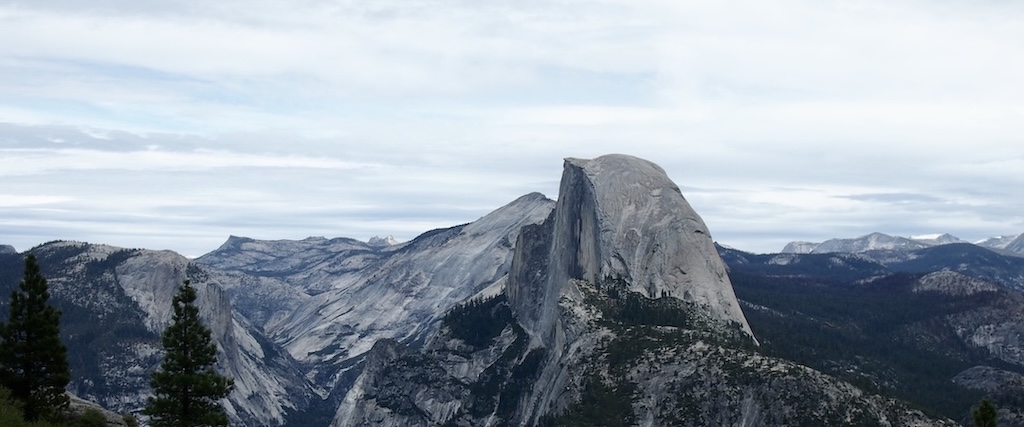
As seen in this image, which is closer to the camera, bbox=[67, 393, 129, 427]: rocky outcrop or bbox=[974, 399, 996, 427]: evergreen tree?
bbox=[67, 393, 129, 427]: rocky outcrop

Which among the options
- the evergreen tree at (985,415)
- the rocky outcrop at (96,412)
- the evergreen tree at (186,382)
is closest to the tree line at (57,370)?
the evergreen tree at (186,382)

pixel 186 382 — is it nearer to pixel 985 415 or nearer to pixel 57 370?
pixel 57 370

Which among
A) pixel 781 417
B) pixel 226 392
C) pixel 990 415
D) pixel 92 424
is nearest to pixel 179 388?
pixel 226 392

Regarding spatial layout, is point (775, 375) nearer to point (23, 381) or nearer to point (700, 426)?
point (700, 426)

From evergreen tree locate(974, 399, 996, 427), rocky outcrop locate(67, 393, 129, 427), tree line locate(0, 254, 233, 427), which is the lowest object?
evergreen tree locate(974, 399, 996, 427)

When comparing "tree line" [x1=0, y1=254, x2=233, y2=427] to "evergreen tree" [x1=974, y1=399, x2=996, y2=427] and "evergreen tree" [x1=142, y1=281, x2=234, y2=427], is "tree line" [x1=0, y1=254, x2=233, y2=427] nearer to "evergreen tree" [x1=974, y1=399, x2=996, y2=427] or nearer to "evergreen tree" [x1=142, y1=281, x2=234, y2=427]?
"evergreen tree" [x1=142, y1=281, x2=234, y2=427]

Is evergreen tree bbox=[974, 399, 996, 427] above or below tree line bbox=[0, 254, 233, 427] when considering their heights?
below

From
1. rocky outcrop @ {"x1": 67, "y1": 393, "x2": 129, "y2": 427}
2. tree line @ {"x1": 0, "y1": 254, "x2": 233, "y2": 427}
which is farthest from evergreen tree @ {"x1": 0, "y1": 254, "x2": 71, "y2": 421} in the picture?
rocky outcrop @ {"x1": 67, "y1": 393, "x2": 129, "y2": 427}

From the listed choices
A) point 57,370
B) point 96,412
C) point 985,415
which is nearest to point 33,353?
point 57,370
